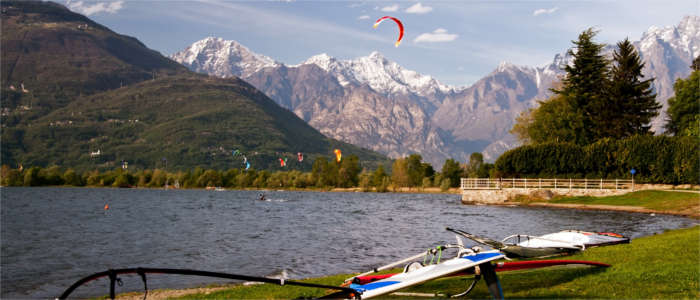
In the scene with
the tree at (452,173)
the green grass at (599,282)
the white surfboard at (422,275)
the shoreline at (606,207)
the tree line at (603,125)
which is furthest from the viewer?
the tree at (452,173)

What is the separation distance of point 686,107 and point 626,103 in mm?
7756

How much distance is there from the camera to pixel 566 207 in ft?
202

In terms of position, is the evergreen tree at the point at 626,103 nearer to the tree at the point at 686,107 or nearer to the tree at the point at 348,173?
the tree at the point at 686,107

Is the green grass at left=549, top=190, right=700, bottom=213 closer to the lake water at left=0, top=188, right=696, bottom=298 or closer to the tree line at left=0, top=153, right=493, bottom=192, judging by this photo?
the lake water at left=0, top=188, right=696, bottom=298

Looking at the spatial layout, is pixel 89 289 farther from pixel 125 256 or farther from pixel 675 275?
pixel 675 275

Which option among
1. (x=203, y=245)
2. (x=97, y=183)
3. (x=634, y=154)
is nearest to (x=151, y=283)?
(x=203, y=245)

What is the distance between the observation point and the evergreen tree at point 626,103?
7544 centimetres

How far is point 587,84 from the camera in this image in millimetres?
79250

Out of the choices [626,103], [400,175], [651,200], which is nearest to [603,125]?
[626,103]

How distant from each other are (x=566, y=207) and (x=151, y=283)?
53618 millimetres

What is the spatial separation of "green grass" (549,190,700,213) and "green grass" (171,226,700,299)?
3397cm

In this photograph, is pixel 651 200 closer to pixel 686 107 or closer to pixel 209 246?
pixel 686 107

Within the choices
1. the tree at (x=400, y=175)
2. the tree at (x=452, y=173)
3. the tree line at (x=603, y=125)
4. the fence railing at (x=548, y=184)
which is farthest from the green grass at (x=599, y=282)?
the tree at (x=400, y=175)

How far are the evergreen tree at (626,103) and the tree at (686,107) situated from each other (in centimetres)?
290
